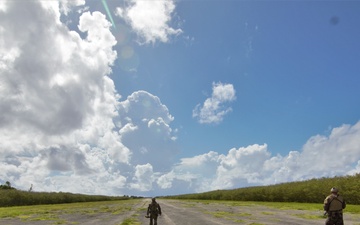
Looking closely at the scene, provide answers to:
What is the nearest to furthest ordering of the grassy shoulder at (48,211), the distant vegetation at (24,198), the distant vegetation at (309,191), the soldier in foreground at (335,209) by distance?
the soldier in foreground at (335,209), the grassy shoulder at (48,211), the distant vegetation at (309,191), the distant vegetation at (24,198)

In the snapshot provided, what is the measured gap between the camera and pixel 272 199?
83.9 m

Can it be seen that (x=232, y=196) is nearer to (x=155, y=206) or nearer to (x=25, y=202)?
(x=25, y=202)

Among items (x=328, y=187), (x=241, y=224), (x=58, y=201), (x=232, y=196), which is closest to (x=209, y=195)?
(x=232, y=196)

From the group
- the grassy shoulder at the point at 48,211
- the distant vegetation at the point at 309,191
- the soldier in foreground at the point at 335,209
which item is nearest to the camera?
the soldier in foreground at the point at 335,209

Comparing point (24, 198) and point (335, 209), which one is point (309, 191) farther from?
point (24, 198)

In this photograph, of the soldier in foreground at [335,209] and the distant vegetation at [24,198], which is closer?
the soldier in foreground at [335,209]

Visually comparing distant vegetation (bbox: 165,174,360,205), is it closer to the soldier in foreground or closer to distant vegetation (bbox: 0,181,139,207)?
the soldier in foreground

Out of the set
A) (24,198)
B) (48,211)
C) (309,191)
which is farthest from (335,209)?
(24,198)

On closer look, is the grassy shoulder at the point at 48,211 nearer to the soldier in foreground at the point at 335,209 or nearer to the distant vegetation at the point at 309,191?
the soldier in foreground at the point at 335,209

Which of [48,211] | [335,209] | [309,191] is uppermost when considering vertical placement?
[309,191]

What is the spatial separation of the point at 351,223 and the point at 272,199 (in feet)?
187

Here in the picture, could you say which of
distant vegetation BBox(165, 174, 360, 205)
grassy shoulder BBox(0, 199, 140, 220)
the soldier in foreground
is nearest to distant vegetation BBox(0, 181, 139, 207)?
grassy shoulder BBox(0, 199, 140, 220)

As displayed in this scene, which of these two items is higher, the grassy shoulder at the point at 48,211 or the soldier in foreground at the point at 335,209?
the soldier in foreground at the point at 335,209

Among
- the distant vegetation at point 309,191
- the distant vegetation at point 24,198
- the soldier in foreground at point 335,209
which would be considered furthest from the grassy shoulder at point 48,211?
the distant vegetation at point 309,191
